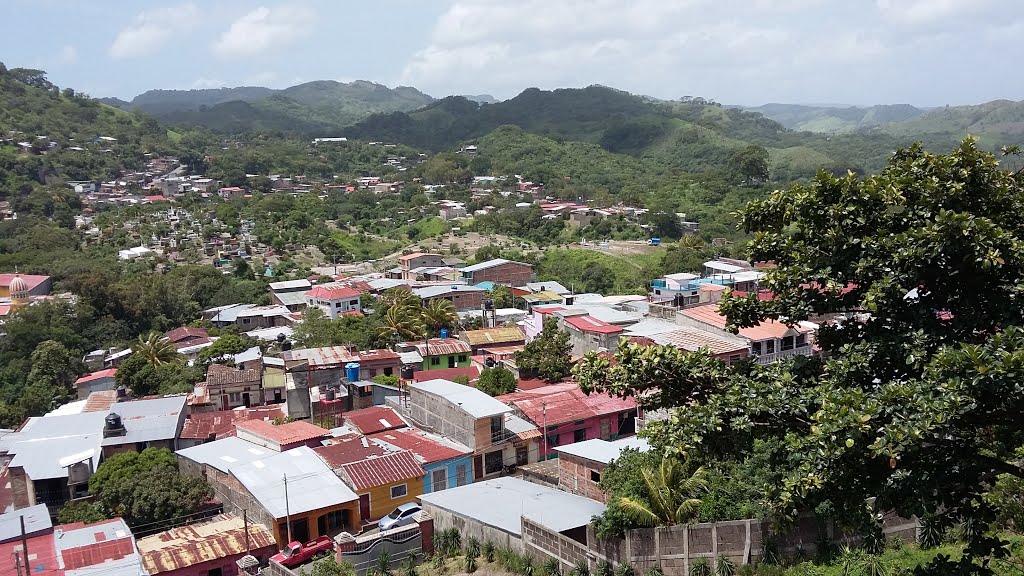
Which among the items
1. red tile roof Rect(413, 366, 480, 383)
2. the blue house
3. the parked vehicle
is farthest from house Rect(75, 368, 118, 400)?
the parked vehicle

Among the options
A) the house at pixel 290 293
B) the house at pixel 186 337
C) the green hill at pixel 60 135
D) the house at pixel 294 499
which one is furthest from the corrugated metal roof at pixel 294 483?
A: the green hill at pixel 60 135

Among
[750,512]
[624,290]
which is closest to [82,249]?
[624,290]

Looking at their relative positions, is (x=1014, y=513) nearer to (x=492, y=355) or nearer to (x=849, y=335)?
(x=849, y=335)

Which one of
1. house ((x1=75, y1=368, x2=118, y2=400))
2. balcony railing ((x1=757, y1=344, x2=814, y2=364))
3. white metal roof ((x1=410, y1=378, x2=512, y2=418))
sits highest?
white metal roof ((x1=410, y1=378, x2=512, y2=418))

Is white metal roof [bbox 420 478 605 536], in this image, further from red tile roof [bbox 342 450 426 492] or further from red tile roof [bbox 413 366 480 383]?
red tile roof [bbox 413 366 480 383]

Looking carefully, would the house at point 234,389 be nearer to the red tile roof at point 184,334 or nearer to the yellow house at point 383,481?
the yellow house at point 383,481

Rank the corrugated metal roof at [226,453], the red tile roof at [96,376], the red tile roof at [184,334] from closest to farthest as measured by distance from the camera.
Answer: the corrugated metal roof at [226,453], the red tile roof at [96,376], the red tile roof at [184,334]
